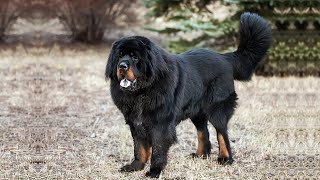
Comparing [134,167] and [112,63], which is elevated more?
[112,63]

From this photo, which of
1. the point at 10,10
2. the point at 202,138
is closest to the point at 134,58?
the point at 202,138

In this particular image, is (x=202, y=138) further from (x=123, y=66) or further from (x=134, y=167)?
(x=123, y=66)

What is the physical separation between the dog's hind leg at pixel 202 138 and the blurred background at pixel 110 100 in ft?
0.93

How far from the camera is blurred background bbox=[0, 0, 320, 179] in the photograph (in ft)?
22.9

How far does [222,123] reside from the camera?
687 cm

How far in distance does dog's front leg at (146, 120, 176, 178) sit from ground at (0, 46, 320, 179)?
161 mm

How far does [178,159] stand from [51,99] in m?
4.94

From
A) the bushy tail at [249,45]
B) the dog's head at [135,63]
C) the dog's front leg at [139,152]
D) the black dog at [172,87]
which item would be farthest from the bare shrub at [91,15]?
the dog's head at [135,63]

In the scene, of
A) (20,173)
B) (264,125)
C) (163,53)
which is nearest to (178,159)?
(163,53)

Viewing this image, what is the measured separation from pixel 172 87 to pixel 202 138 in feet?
4.33

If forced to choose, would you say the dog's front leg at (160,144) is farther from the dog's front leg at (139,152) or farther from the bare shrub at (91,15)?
the bare shrub at (91,15)

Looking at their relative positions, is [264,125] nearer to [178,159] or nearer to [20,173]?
[178,159]

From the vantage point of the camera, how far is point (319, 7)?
12922 mm

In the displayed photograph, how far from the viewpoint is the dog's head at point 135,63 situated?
581 centimetres
